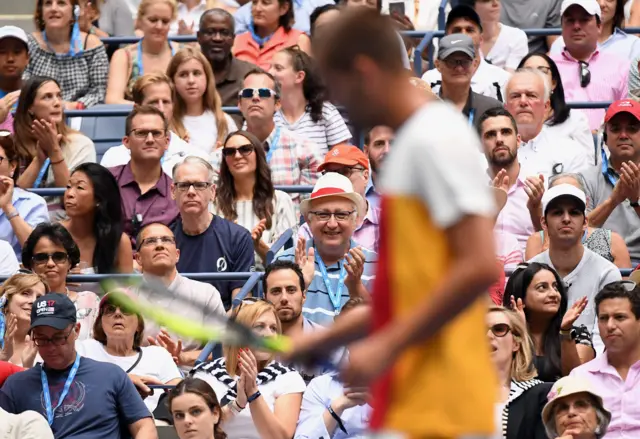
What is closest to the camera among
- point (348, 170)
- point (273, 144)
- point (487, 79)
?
point (348, 170)

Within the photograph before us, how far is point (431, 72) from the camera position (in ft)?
40.4

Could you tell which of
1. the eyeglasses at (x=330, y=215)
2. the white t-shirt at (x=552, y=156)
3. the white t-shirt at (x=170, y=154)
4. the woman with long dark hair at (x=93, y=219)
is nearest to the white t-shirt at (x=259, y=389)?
the eyeglasses at (x=330, y=215)

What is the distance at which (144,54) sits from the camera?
1302 centimetres

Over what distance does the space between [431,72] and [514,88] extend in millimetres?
998

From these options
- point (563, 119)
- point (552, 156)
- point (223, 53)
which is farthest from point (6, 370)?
point (563, 119)

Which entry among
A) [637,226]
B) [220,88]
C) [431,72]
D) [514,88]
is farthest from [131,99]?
[637,226]

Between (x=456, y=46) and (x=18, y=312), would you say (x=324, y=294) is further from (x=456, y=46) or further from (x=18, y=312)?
(x=456, y=46)

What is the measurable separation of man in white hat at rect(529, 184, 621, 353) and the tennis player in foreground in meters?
5.84

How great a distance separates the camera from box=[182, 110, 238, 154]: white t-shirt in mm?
11836

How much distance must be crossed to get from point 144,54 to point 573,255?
491 centimetres

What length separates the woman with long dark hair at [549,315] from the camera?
9023mm

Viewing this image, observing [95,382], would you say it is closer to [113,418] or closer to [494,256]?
[113,418]

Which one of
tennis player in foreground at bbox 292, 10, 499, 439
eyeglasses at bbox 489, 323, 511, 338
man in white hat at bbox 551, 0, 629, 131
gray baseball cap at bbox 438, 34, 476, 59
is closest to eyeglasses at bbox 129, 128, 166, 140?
gray baseball cap at bbox 438, 34, 476, 59

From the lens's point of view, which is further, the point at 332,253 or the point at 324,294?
the point at 332,253
